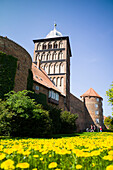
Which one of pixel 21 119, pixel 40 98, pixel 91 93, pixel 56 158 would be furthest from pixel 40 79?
pixel 91 93

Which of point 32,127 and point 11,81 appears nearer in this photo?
point 32,127

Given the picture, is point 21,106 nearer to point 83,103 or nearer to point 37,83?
point 37,83

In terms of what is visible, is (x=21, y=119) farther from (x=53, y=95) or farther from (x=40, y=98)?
(x=53, y=95)

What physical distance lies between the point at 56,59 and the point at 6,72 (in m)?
20.8

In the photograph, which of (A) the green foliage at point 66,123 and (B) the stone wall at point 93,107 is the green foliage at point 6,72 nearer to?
(A) the green foliage at point 66,123

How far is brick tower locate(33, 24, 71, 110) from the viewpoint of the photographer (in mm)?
31641

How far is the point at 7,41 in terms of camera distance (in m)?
15.6

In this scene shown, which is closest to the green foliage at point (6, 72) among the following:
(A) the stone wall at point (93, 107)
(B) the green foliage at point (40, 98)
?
(B) the green foliage at point (40, 98)

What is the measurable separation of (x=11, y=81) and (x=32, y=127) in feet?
18.9

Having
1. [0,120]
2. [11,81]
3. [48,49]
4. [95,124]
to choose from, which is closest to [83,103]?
[95,124]

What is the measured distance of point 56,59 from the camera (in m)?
33.8

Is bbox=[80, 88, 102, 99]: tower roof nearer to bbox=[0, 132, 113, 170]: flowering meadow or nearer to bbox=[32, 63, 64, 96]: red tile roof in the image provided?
bbox=[32, 63, 64, 96]: red tile roof

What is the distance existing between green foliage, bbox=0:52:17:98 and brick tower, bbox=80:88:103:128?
34101 millimetres

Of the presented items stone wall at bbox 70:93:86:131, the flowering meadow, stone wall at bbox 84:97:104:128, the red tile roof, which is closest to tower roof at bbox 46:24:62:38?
the red tile roof
